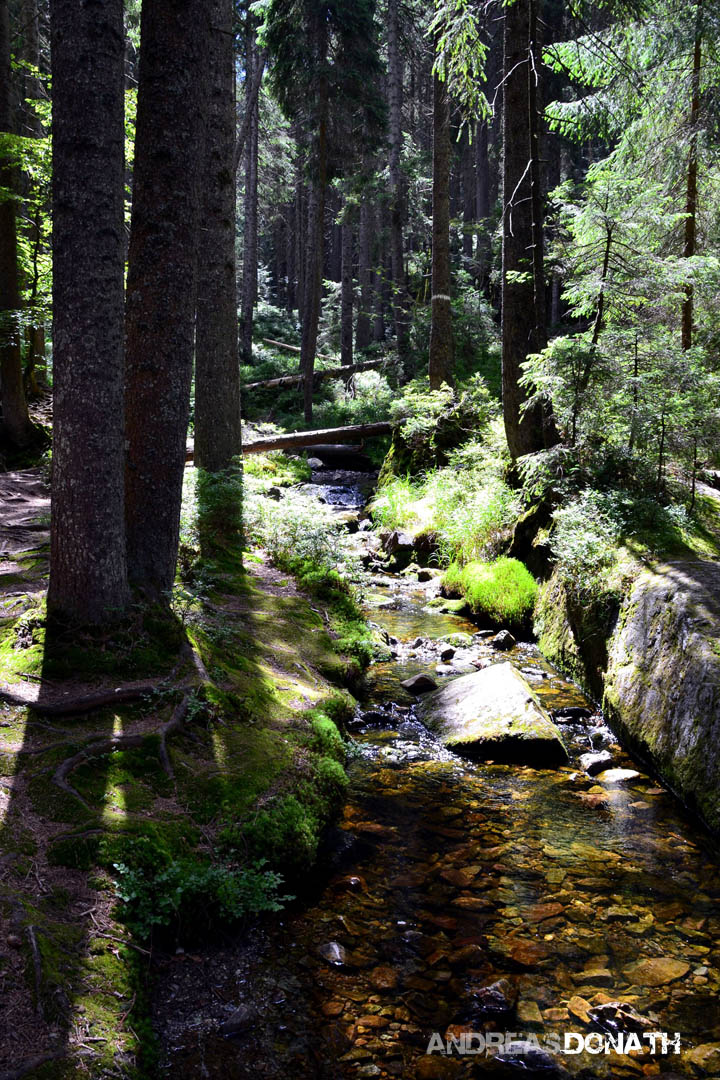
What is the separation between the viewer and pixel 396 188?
24.2 metres

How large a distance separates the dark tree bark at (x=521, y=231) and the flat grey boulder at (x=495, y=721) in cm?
471

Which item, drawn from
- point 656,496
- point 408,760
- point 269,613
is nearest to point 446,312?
point 656,496

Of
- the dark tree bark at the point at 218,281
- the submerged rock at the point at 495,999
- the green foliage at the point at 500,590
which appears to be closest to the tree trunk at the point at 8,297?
the dark tree bark at the point at 218,281

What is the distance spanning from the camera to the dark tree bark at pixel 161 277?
16.0 ft

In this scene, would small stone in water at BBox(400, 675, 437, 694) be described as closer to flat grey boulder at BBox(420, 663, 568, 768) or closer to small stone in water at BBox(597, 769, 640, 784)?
flat grey boulder at BBox(420, 663, 568, 768)

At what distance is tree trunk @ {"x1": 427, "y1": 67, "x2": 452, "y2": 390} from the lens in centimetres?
1562

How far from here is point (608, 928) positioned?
158 inches

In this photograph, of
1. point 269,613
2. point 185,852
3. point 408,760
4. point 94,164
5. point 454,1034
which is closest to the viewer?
point 454,1034

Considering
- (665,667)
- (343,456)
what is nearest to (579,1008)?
(665,667)

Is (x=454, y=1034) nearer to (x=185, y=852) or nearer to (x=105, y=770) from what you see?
(x=185, y=852)

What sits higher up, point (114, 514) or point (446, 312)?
point (446, 312)

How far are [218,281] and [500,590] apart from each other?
585 centimetres

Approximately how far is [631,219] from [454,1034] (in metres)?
8.77

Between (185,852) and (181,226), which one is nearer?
(185,852)
